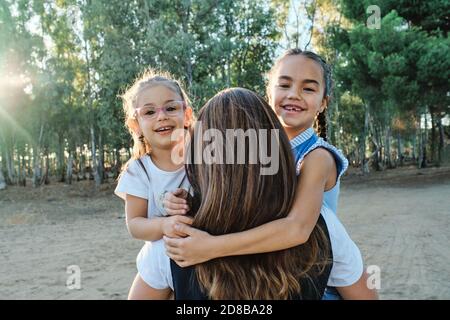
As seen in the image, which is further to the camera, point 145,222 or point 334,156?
point 145,222

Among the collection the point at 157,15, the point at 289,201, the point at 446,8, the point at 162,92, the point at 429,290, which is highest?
the point at 157,15

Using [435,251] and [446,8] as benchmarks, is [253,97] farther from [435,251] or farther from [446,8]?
[446,8]

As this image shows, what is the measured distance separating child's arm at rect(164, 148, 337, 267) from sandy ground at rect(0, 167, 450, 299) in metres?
3.88

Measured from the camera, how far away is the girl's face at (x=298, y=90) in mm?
1899

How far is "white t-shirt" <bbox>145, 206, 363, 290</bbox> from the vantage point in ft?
5.17

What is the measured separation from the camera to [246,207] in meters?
1.41

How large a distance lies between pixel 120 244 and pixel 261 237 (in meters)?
7.80

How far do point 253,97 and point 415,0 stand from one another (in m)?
18.2

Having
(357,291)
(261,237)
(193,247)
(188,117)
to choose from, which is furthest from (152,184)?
(357,291)

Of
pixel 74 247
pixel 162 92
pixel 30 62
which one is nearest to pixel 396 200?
pixel 74 247

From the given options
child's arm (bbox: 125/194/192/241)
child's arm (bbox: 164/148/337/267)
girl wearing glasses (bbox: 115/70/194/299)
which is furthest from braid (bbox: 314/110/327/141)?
child's arm (bbox: 125/194/192/241)

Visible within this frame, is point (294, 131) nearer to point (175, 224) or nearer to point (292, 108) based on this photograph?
point (292, 108)

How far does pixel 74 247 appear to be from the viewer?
8.62 metres

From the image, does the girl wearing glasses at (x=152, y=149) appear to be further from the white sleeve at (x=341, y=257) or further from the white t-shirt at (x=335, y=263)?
the white sleeve at (x=341, y=257)
